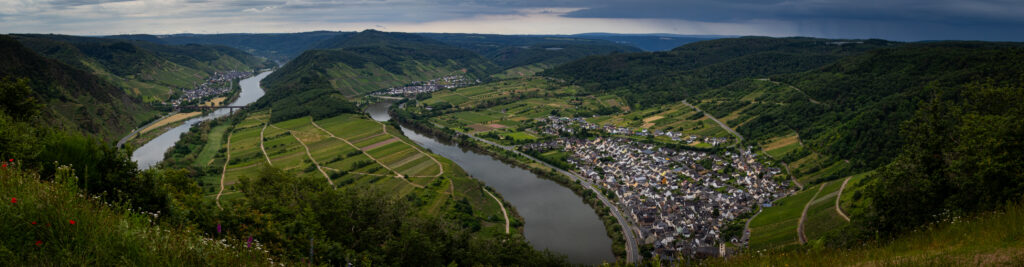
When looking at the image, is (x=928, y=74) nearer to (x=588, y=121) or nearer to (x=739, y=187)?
(x=739, y=187)

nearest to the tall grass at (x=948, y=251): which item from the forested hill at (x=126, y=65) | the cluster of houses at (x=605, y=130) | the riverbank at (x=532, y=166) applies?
the riverbank at (x=532, y=166)

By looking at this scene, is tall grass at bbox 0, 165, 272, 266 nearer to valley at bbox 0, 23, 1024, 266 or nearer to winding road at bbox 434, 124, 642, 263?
valley at bbox 0, 23, 1024, 266

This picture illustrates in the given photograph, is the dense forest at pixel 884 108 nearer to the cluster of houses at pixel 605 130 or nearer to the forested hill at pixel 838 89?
the forested hill at pixel 838 89

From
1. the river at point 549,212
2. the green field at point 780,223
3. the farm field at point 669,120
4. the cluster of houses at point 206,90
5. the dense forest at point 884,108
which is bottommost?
the river at point 549,212

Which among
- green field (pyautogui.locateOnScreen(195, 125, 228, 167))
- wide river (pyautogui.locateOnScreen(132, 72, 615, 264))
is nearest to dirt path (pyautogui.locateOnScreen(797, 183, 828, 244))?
wide river (pyautogui.locateOnScreen(132, 72, 615, 264))

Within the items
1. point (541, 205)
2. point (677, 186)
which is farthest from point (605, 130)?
point (541, 205)

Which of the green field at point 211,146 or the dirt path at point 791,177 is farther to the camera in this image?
the green field at point 211,146

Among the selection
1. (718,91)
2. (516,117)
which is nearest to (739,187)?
(516,117)

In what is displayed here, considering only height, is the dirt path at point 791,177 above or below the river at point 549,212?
above
